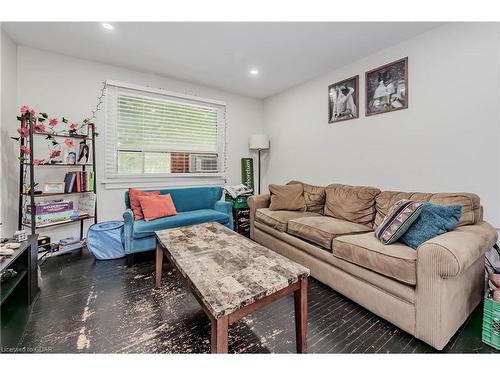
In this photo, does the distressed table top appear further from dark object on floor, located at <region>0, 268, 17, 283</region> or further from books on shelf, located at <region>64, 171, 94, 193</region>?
books on shelf, located at <region>64, 171, 94, 193</region>

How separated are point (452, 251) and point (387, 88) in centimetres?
200

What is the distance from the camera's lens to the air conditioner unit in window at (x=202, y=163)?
3.69 metres

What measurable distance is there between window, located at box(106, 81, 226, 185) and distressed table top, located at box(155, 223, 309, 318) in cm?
181

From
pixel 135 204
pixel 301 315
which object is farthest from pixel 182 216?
pixel 301 315

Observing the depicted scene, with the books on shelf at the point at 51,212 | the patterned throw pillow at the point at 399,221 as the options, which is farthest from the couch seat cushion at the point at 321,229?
the books on shelf at the point at 51,212

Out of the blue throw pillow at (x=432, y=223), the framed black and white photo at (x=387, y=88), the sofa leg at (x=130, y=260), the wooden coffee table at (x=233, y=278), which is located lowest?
the sofa leg at (x=130, y=260)

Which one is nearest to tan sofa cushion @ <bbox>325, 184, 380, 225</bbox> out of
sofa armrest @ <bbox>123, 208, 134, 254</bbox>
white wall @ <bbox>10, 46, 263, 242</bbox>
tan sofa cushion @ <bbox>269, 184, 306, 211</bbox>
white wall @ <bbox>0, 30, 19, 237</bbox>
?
tan sofa cushion @ <bbox>269, 184, 306, 211</bbox>

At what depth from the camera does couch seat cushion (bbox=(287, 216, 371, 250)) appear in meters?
1.94

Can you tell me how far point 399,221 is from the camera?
5.36ft

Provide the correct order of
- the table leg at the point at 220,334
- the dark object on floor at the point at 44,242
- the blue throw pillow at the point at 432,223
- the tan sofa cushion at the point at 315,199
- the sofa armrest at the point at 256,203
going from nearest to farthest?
the table leg at the point at 220,334, the blue throw pillow at the point at 432,223, the dark object on floor at the point at 44,242, the tan sofa cushion at the point at 315,199, the sofa armrest at the point at 256,203

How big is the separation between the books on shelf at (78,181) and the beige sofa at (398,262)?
238 centimetres

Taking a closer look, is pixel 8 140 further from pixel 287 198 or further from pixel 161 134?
pixel 287 198

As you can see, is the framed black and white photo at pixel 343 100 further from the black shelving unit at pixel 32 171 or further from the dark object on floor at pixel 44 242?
the dark object on floor at pixel 44 242
